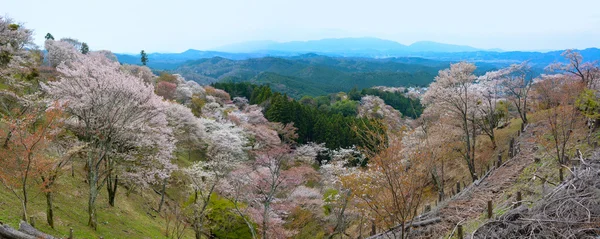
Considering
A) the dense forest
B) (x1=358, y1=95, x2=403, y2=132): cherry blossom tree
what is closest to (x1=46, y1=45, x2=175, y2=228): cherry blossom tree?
the dense forest

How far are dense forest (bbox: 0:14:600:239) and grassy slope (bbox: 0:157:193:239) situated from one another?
0.08 meters

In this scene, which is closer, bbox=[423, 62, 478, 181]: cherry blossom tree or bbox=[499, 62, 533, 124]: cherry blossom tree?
bbox=[423, 62, 478, 181]: cherry blossom tree

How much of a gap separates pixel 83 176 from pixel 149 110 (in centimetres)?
777

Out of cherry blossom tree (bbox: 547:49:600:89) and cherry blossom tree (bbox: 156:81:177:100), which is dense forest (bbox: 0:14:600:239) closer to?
cherry blossom tree (bbox: 547:49:600:89)

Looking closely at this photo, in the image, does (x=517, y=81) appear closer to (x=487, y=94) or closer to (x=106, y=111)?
(x=487, y=94)

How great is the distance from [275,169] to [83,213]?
323 inches

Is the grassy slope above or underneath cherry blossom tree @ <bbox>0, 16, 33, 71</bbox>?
→ underneath

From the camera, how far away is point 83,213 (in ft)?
45.2

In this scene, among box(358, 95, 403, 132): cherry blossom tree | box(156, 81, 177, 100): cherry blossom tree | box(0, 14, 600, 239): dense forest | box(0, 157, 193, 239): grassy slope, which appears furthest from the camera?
box(358, 95, 403, 132): cherry blossom tree

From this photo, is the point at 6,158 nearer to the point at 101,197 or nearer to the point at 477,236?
the point at 101,197

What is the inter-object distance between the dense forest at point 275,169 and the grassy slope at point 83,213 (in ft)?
Answer: 0.27

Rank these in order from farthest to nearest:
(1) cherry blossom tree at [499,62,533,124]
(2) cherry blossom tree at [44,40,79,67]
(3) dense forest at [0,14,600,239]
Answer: (2) cherry blossom tree at [44,40,79,67], (1) cherry blossom tree at [499,62,533,124], (3) dense forest at [0,14,600,239]

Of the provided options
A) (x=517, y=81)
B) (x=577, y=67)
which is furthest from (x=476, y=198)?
(x=517, y=81)

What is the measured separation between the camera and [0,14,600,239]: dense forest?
21.6 ft
